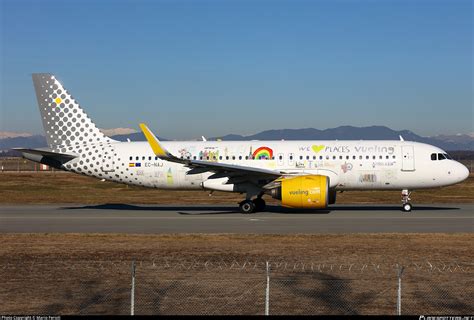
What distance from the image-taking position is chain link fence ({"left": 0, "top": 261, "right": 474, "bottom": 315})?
45.6ft

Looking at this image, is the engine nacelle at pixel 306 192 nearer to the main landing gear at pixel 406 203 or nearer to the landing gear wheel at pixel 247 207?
the landing gear wheel at pixel 247 207

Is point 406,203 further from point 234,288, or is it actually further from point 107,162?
point 234,288

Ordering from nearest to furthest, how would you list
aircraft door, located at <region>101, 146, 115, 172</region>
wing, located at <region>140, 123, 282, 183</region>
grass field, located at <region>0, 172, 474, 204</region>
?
wing, located at <region>140, 123, 282, 183</region> → aircraft door, located at <region>101, 146, 115, 172</region> → grass field, located at <region>0, 172, 474, 204</region>

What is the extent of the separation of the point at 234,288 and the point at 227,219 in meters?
17.0

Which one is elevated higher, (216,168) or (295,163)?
(295,163)

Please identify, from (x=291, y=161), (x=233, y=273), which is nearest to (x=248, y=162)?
(x=291, y=161)

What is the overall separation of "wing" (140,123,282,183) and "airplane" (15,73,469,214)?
53 mm

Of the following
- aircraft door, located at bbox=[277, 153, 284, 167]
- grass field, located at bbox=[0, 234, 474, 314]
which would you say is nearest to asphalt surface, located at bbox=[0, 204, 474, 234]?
grass field, located at bbox=[0, 234, 474, 314]

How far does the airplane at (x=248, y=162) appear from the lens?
34.6 metres

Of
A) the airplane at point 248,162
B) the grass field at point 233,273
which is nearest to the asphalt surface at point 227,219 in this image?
the airplane at point 248,162

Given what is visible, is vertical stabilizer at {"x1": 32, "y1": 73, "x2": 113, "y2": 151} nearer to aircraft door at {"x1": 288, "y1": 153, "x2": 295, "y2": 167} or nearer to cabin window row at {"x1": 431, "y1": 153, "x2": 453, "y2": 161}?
aircraft door at {"x1": 288, "y1": 153, "x2": 295, "y2": 167}

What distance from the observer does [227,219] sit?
32625 millimetres

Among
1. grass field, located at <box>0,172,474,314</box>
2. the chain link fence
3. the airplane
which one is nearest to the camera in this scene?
the chain link fence

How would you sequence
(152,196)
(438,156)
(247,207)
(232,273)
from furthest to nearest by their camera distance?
(152,196) < (247,207) < (438,156) < (232,273)
